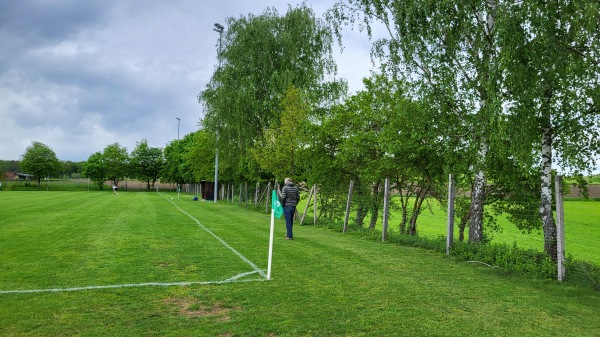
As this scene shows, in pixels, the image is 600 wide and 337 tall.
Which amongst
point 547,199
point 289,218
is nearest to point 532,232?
point 547,199

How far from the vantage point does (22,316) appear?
215 inches

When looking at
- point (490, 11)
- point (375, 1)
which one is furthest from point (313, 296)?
point (375, 1)

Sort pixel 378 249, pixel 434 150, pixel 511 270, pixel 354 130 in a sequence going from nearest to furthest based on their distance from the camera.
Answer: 1. pixel 511 270
2. pixel 378 249
3. pixel 434 150
4. pixel 354 130

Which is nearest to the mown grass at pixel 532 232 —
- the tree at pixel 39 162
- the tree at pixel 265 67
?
the tree at pixel 265 67

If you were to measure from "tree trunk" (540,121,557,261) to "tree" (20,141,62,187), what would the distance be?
102 meters

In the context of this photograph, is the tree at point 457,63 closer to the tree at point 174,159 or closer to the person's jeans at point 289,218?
the person's jeans at point 289,218

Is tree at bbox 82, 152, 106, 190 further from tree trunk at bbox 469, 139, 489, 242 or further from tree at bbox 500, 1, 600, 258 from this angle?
tree at bbox 500, 1, 600, 258

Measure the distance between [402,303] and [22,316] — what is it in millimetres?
4699

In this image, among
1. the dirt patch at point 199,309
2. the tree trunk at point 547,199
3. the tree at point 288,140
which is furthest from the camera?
the tree at point 288,140

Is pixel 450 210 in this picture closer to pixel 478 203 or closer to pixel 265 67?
pixel 478 203

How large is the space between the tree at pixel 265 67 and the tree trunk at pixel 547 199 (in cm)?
1957

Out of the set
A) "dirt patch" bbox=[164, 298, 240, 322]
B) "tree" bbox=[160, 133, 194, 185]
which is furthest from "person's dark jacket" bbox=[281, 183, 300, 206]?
"tree" bbox=[160, 133, 194, 185]

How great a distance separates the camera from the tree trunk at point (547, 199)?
9.12 m

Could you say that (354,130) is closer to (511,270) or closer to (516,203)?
(516,203)
